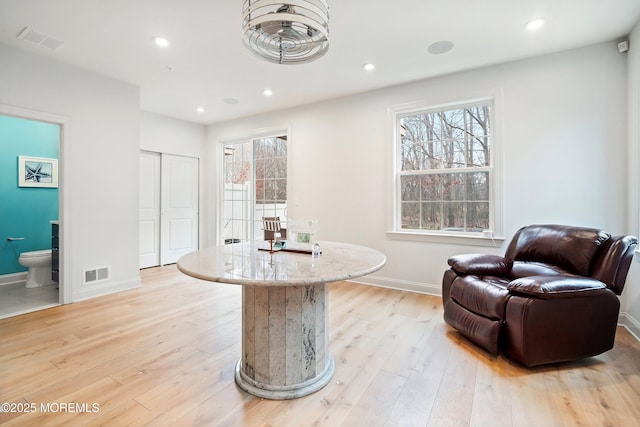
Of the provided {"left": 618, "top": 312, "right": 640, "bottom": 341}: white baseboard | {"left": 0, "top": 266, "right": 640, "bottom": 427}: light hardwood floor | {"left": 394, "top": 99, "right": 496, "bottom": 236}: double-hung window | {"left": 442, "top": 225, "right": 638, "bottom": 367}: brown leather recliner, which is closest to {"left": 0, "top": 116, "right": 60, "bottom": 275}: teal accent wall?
{"left": 0, "top": 266, "right": 640, "bottom": 427}: light hardwood floor

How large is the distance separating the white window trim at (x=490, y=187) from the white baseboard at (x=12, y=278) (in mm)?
4984

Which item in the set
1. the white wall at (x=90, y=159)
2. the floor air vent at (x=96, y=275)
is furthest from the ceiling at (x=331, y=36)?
the floor air vent at (x=96, y=275)

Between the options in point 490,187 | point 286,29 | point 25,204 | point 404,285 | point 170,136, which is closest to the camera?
point 286,29

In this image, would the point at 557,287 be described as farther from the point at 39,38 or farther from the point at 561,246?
the point at 39,38

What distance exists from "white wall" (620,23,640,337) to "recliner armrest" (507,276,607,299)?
93 cm

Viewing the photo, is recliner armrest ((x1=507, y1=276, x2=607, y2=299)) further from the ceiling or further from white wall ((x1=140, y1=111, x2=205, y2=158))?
white wall ((x1=140, y1=111, x2=205, y2=158))

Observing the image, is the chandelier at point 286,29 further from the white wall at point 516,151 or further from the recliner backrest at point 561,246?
the recliner backrest at point 561,246

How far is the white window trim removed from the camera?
3.22 metres

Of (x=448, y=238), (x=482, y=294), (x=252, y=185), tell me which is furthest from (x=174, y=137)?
(x=482, y=294)

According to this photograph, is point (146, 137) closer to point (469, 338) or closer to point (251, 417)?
point (251, 417)

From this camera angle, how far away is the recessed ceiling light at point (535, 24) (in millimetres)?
2453

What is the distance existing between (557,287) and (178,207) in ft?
17.7

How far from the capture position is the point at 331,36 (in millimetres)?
2701

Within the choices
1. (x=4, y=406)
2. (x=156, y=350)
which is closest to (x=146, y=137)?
(x=156, y=350)
